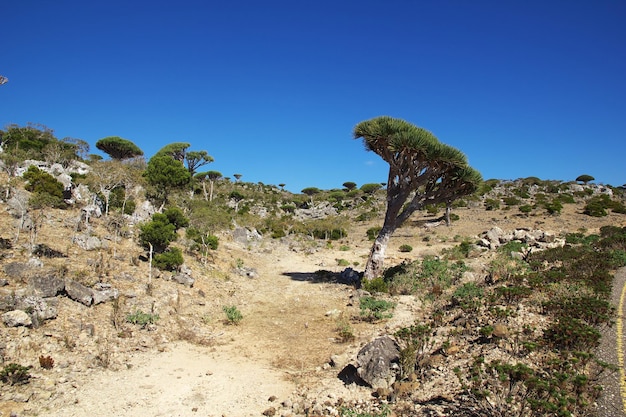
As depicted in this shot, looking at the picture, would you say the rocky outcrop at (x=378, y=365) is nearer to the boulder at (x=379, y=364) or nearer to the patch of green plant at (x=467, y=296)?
the boulder at (x=379, y=364)

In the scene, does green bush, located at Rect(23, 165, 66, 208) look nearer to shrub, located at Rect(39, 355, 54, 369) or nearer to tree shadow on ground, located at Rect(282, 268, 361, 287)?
tree shadow on ground, located at Rect(282, 268, 361, 287)

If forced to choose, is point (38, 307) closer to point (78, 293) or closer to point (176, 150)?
point (78, 293)

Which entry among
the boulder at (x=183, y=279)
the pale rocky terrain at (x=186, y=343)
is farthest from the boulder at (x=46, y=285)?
the boulder at (x=183, y=279)

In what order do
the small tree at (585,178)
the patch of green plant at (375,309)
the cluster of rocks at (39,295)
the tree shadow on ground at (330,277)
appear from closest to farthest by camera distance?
the cluster of rocks at (39,295) → the patch of green plant at (375,309) → the tree shadow on ground at (330,277) → the small tree at (585,178)

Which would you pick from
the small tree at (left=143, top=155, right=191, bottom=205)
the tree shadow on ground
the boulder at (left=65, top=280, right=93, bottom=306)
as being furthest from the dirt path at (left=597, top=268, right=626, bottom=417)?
the small tree at (left=143, top=155, right=191, bottom=205)

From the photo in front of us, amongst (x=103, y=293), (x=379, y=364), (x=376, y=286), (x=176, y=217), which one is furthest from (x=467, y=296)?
(x=176, y=217)

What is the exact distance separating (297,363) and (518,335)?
517 cm

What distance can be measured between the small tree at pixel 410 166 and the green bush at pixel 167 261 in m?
8.40

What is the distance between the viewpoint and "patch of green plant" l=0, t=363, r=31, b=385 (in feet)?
20.1

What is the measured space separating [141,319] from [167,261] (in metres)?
5.15

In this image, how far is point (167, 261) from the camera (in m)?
14.5

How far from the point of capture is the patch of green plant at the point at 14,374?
20.1ft

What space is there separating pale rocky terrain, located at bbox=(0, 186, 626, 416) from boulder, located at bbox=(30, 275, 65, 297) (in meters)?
0.30

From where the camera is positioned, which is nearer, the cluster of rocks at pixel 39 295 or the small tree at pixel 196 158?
the cluster of rocks at pixel 39 295
